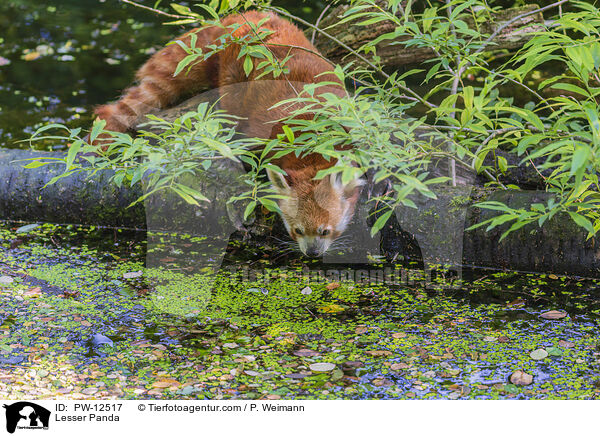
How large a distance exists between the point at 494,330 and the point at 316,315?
852mm

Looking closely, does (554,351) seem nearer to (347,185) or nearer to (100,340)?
(347,185)

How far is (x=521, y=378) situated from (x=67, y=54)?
261 inches

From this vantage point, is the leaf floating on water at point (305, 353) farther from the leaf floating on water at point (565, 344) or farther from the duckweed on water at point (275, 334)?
the leaf floating on water at point (565, 344)

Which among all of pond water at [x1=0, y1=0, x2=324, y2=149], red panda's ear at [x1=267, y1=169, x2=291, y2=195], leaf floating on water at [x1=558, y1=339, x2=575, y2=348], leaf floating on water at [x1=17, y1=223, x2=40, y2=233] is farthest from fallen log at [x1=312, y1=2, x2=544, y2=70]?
leaf floating on water at [x1=558, y1=339, x2=575, y2=348]

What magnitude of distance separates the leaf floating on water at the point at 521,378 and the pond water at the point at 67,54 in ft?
14.0

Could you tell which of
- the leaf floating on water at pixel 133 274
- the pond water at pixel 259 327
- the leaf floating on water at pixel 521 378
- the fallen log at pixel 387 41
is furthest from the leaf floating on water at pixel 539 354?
the fallen log at pixel 387 41

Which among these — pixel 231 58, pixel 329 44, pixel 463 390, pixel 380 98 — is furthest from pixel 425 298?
pixel 329 44

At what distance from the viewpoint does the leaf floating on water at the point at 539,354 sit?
2660 mm

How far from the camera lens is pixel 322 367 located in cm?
262

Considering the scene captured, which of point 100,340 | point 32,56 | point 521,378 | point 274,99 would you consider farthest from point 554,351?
point 32,56

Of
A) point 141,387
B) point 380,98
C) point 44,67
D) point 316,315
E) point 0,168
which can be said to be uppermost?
point 44,67

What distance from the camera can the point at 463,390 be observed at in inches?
96.0

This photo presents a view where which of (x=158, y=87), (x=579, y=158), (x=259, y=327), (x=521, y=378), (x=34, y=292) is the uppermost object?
(x=158, y=87)

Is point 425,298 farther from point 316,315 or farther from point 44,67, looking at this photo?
point 44,67
